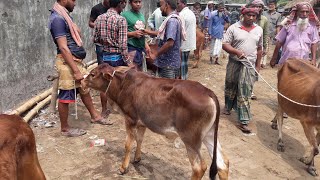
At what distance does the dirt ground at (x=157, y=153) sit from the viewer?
400 centimetres

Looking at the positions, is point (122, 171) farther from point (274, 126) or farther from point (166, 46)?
point (274, 126)

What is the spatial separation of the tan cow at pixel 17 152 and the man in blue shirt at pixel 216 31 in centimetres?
909

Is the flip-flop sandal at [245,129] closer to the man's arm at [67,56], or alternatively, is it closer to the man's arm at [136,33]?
the man's arm at [136,33]

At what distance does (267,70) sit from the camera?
1023 centimetres

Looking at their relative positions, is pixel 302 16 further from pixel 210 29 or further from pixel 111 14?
pixel 210 29

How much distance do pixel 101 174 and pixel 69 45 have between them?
1.83 metres

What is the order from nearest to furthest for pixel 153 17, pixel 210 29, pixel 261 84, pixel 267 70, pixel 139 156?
pixel 139 156, pixel 153 17, pixel 261 84, pixel 267 70, pixel 210 29

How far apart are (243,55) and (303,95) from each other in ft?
3.56

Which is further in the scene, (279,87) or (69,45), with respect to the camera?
(279,87)


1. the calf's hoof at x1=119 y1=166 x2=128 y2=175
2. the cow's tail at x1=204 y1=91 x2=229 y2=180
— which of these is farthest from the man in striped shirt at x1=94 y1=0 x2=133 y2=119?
the cow's tail at x1=204 y1=91 x2=229 y2=180

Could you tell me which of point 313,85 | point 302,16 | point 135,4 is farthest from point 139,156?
point 302,16

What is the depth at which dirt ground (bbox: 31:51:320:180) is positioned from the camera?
400 cm

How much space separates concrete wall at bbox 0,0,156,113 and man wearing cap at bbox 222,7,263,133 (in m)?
3.28

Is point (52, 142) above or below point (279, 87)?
below
